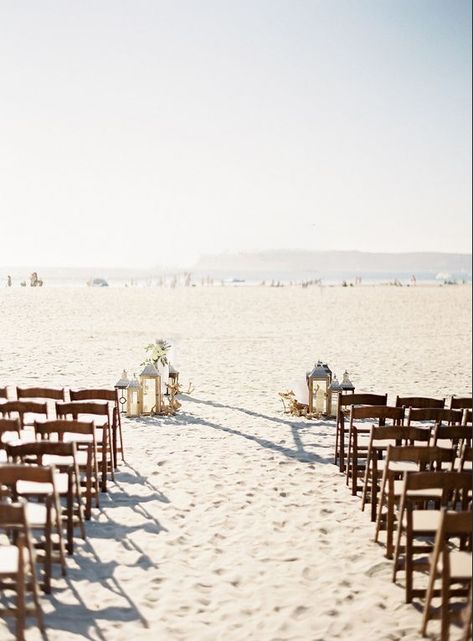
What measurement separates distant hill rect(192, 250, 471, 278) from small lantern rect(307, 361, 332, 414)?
84.5m

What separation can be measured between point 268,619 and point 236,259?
375 ft

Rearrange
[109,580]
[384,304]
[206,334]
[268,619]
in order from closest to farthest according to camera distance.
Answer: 1. [268,619]
2. [109,580]
3. [206,334]
4. [384,304]

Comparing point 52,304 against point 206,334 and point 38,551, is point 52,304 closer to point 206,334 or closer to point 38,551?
point 206,334

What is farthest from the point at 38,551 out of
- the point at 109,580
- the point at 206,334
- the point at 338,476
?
the point at 206,334

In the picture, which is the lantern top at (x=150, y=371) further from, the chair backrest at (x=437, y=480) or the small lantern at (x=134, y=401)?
the chair backrest at (x=437, y=480)

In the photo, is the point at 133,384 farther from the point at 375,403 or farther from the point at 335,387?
the point at 375,403

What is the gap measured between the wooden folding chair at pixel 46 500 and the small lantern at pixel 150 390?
196 inches

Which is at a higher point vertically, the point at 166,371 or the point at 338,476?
the point at 166,371

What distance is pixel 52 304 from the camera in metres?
32.2

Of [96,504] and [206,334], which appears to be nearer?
[96,504]

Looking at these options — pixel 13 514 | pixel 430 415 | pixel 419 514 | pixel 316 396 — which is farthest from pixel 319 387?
pixel 13 514

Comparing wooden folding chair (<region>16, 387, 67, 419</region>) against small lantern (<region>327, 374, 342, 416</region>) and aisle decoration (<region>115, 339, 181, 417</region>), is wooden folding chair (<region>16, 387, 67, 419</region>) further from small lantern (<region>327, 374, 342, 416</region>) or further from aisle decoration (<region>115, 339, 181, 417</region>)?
small lantern (<region>327, 374, 342, 416</region>)

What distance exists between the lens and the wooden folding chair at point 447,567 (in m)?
4.03

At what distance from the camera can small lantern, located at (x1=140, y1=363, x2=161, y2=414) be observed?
420 inches
